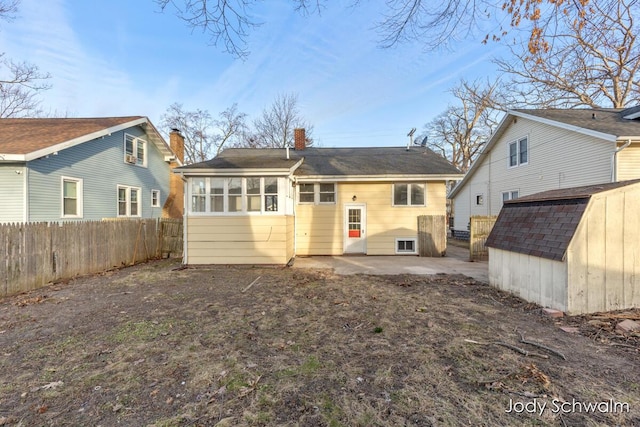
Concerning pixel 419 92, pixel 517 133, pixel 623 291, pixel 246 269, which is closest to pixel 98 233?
pixel 246 269

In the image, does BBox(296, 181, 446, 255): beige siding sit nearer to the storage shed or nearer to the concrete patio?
the concrete patio

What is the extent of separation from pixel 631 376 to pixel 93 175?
Result: 15.8m

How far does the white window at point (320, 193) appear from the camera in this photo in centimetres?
1123

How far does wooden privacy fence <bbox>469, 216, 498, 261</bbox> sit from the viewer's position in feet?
33.2

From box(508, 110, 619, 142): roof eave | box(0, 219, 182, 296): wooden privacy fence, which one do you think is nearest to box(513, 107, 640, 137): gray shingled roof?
box(508, 110, 619, 142): roof eave

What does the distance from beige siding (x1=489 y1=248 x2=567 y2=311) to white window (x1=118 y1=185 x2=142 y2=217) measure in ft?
50.3

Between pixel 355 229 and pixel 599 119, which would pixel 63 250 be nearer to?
pixel 355 229

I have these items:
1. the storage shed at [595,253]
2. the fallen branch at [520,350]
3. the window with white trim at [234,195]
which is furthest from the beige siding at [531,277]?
the window with white trim at [234,195]

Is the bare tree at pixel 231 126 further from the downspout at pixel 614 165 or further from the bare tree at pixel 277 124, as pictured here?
the downspout at pixel 614 165

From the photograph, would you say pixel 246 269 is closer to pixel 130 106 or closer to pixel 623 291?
pixel 623 291

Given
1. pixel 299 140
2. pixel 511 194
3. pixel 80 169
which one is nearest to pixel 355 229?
pixel 299 140

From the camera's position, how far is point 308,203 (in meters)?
11.2

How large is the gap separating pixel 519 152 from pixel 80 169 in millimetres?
19271

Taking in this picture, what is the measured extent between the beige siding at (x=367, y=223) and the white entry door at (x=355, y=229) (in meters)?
0.16
